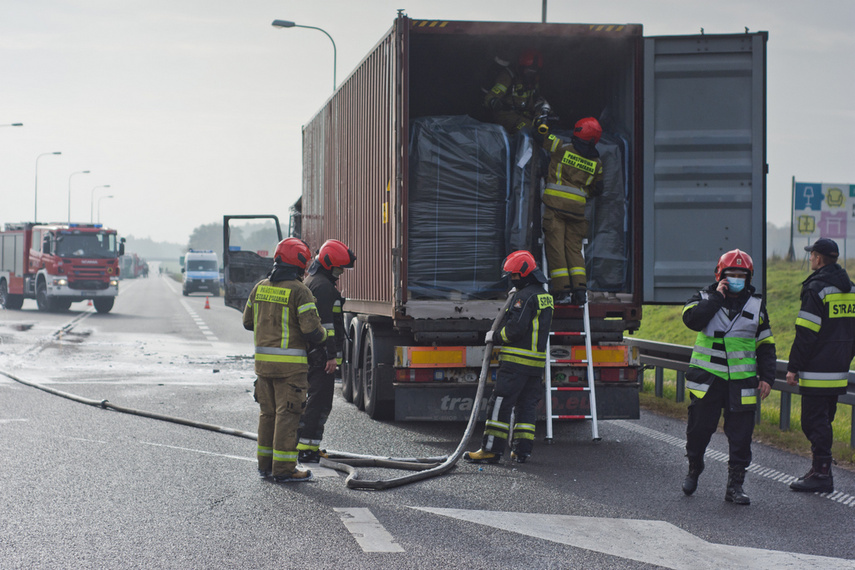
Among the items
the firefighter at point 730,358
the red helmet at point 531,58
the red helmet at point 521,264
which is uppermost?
the red helmet at point 531,58

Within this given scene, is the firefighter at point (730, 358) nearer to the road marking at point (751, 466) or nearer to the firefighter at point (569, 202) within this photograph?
the road marking at point (751, 466)

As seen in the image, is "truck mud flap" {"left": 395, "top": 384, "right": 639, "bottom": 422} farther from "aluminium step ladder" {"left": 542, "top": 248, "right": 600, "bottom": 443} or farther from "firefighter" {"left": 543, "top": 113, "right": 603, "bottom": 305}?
"firefighter" {"left": 543, "top": 113, "right": 603, "bottom": 305}

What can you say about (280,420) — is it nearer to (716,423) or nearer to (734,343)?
(716,423)

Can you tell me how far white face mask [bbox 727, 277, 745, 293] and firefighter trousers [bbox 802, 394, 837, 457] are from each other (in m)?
1.14

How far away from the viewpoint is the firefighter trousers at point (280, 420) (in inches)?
268

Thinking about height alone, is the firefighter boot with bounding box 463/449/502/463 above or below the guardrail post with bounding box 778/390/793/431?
below

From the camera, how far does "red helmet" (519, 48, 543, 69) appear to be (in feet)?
31.0

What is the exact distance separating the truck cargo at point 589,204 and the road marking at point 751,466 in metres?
0.66

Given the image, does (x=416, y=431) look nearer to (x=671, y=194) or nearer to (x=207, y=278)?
(x=671, y=194)

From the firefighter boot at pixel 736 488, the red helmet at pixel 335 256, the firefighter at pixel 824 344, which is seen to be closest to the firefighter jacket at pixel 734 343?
the firefighter boot at pixel 736 488

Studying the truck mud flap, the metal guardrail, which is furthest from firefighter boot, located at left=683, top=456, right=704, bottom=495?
the metal guardrail

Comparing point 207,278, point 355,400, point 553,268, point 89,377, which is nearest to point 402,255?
point 553,268

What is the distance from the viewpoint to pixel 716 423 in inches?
261

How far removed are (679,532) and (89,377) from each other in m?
10.1
